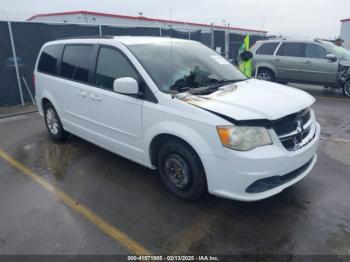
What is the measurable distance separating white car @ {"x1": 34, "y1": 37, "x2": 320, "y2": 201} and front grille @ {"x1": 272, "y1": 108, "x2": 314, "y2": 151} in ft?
0.04

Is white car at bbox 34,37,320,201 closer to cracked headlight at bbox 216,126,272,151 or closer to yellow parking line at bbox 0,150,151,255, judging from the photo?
cracked headlight at bbox 216,126,272,151

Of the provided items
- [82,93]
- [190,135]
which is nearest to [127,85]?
[190,135]

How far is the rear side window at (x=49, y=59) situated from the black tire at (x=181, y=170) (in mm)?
2896

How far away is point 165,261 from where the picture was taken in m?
2.66

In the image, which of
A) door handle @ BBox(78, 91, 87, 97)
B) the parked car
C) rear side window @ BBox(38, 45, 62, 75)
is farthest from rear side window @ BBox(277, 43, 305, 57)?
door handle @ BBox(78, 91, 87, 97)

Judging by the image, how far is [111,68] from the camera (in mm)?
4070

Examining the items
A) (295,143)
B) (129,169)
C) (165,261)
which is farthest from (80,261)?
(295,143)

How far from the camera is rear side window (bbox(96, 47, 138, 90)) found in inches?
150

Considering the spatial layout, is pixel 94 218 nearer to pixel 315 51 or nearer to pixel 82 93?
pixel 82 93

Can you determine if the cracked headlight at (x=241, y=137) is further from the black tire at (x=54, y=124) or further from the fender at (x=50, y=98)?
the black tire at (x=54, y=124)

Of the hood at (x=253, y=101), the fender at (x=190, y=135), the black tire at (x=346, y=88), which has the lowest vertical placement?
the black tire at (x=346, y=88)

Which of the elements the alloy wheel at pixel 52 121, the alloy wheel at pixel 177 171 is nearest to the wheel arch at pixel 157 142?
the alloy wheel at pixel 177 171

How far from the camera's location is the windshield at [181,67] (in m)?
3.64

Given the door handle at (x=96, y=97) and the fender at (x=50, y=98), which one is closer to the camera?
the door handle at (x=96, y=97)
